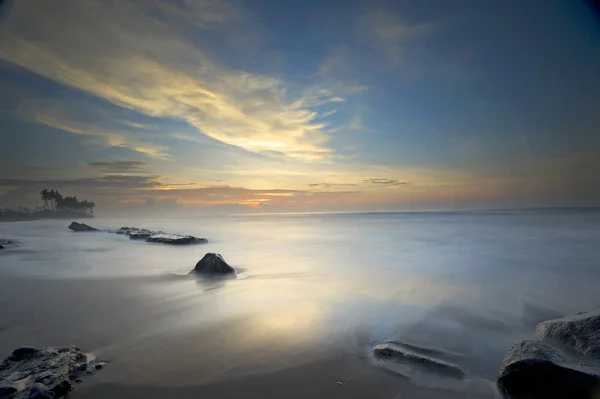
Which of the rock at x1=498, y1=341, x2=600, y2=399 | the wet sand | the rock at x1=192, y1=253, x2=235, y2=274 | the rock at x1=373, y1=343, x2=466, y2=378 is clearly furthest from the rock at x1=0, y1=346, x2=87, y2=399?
the rock at x1=192, y1=253, x2=235, y2=274

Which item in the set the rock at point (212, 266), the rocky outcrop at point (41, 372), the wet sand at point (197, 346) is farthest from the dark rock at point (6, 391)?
the rock at point (212, 266)

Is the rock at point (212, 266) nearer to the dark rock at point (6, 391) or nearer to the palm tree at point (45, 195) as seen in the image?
the dark rock at point (6, 391)

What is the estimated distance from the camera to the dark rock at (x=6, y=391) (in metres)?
3.04

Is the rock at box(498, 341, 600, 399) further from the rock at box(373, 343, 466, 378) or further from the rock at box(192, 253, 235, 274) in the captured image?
the rock at box(192, 253, 235, 274)

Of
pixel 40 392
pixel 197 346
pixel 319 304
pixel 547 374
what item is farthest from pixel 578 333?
pixel 40 392

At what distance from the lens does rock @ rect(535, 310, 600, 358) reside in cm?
434

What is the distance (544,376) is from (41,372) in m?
5.73

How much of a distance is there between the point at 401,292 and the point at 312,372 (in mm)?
5434

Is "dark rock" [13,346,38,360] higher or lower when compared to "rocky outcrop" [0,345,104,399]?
higher

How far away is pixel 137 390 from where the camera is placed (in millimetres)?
3564

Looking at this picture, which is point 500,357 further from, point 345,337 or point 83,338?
point 83,338

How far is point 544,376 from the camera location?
3.47 meters

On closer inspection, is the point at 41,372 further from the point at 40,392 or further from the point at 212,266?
the point at 212,266

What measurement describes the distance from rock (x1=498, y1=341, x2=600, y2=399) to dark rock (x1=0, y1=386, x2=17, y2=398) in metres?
5.39
